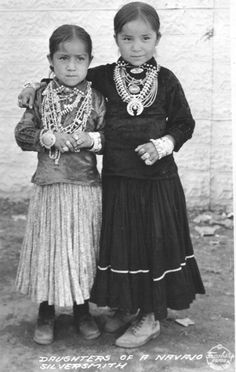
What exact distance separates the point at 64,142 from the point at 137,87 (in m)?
0.42

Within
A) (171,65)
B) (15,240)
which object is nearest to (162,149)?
(15,240)

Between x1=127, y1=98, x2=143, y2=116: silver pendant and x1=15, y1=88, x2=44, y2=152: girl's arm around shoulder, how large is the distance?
1.34 feet

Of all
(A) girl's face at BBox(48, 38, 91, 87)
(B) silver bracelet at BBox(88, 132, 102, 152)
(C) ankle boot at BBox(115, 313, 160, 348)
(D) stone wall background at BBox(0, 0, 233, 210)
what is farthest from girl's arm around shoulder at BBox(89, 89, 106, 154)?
(D) stone wall background at BBox(0, 0, 233, 210)

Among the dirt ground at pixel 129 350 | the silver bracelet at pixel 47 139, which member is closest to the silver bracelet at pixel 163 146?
the silver bracelet at pixel 47 139

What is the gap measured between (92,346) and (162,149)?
0.97 meters

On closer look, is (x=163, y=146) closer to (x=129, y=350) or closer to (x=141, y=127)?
(x=141, y=127)

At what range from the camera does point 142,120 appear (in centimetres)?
252

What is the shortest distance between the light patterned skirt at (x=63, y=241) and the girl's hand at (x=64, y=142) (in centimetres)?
18

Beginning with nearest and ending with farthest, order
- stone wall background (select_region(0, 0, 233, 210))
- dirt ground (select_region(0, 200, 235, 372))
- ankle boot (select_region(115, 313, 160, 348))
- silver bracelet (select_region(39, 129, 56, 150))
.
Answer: silver bracelet (select_region(39, 129, 56, 150)), dirt ground (select_region(0, 200, 235, 372)), ankle boot (select_region(115, 313, 160, 348)), stone wall background (select_region(0, 0, 233, 210))

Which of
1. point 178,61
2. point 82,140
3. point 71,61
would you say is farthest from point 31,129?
point 178,61

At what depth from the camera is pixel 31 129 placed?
248 centimetres

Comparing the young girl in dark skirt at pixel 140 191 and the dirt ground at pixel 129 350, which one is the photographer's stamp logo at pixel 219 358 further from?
the young girl in dark skirt at pixel 140 191

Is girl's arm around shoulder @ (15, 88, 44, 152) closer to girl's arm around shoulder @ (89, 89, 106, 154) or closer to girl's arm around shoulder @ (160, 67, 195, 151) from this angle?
girl's arm around shoulder @ (89, 89, 106, 154)

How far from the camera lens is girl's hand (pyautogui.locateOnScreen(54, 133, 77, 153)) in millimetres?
2408
